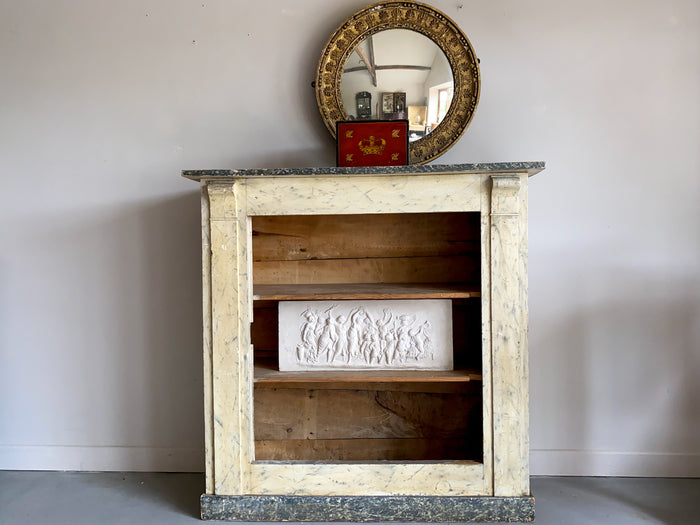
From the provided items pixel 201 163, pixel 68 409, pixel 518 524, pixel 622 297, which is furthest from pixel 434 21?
pixel 68 409

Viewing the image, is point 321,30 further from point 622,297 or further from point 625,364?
point 625,364

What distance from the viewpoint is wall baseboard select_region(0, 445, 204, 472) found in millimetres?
2410

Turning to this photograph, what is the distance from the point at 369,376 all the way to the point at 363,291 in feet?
1.04

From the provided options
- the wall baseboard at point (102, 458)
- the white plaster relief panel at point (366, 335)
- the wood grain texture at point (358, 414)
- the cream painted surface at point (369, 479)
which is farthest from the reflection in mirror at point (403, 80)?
the wall baseboard at point (102, 458)

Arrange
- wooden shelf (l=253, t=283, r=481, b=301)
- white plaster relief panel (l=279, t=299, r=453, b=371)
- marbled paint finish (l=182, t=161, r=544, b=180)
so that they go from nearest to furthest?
marbled paint finish (l=182, t=161, r=544, b=180) < wooden shelf (l=253, t=283, r=481, b=301) < white plaster relief panel (l=279, t=299, r=453, b=371)

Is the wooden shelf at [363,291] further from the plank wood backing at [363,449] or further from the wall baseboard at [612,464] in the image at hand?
the wall baseboard at [612,464]

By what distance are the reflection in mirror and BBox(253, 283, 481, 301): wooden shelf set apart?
0.64 meters

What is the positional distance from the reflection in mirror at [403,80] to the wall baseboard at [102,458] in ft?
5.63

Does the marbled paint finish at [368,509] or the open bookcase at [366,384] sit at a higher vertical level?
the open bookcase at [366,384]

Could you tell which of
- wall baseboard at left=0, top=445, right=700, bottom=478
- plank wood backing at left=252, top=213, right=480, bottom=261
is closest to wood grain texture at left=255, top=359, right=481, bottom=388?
plank wood backing at left=252, top=213, right=480, bottom=261

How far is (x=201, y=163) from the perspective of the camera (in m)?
2.39

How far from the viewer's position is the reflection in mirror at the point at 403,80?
7.39 feet

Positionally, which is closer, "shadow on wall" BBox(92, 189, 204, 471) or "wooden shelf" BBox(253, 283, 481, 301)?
"wooden shelf" BBox(253, 283, 481, 301)

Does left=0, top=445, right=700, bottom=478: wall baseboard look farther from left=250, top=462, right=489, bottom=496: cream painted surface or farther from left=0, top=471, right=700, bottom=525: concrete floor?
left=250, top=462, right=489, bottom=496: cream painted surface
